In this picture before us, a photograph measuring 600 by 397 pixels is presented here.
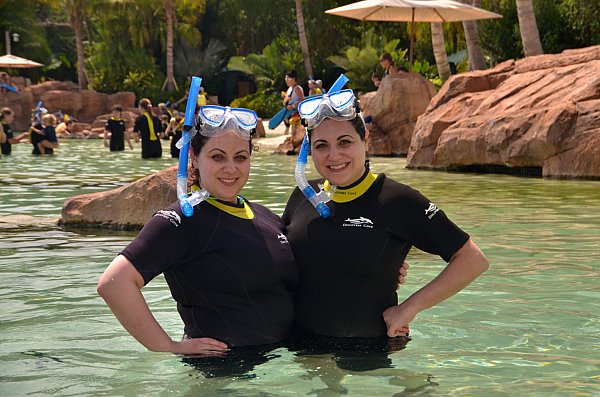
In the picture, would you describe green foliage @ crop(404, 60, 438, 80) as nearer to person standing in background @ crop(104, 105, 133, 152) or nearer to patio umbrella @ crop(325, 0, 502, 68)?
patio umbrella @ crop(325, 0, 502, 68)

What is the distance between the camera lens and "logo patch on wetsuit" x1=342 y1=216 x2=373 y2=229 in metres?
4.30

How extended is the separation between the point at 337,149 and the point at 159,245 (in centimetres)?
89

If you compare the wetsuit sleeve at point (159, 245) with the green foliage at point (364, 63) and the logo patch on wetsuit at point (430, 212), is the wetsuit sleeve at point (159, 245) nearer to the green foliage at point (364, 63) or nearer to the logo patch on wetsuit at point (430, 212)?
the logo patch on wetsuit at point (430, 212)

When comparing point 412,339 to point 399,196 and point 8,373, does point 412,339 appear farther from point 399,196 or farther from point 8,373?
point 8,373

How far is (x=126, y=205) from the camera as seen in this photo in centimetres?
1027

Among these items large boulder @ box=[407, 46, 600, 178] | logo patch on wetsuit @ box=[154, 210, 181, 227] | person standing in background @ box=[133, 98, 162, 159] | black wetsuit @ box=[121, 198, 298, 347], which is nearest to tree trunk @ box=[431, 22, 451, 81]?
large boulder @ box=[407, 46, 600, 178]

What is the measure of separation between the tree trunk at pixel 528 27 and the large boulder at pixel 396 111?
2.98 meters

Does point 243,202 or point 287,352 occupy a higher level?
point 243,202

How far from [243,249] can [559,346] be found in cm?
186

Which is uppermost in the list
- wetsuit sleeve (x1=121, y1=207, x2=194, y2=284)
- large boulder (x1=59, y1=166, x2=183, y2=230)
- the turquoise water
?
wetsuit sleeve (x1=121, y1=207, x2=194, y2=284)

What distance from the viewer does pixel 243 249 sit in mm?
4207

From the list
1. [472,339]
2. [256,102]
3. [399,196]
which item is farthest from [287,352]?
[256,102]

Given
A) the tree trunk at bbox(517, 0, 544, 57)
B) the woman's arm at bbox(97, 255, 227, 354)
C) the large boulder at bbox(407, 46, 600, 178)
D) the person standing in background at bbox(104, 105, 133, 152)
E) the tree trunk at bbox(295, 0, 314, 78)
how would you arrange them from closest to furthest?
the woman's arm at bbox(97, 255, 227, 354), the large boulder at bbox(407, 46, 600, 178), the tree trunk at bbox(517, 0, 544, 57), the person standing in background at bbox(104, 105, 133, 152), the tree trunk at bbox(295, 0, 314, 78)

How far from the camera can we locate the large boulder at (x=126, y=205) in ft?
33.3
